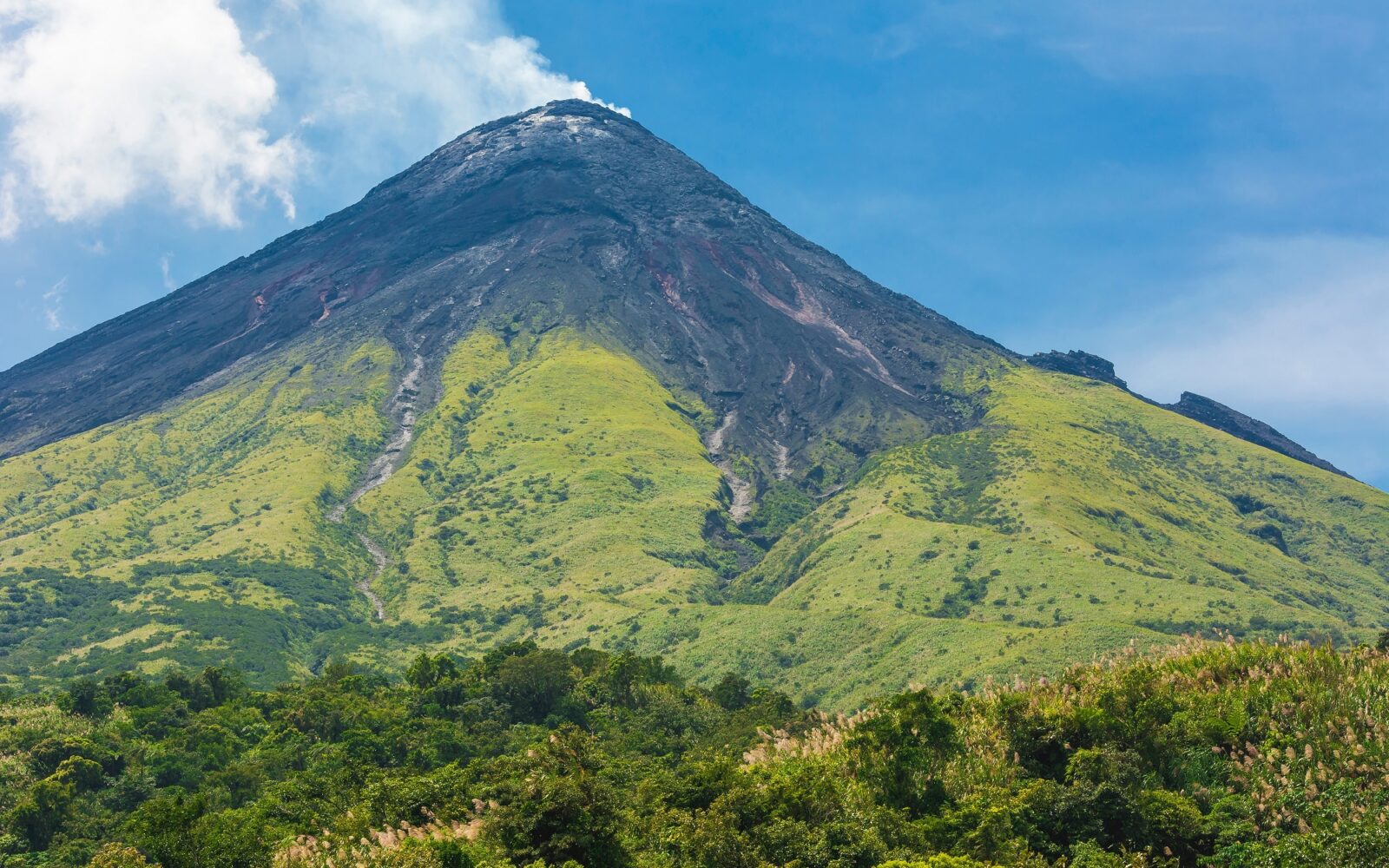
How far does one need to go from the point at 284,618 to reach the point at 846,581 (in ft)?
233

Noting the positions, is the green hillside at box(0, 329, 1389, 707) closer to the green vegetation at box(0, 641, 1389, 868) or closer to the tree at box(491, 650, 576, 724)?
the tree at box(491, 650, 576, 724)

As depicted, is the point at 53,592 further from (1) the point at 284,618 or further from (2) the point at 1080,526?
(2) the point at 1080,526

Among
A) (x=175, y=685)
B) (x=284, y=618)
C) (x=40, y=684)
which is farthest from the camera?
(x=284, y=618)

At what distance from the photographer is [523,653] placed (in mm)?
81625

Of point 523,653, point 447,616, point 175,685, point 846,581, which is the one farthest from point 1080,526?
point 175,685

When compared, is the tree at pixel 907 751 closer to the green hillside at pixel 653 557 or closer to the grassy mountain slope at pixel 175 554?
the green hillside at pixel 653 557

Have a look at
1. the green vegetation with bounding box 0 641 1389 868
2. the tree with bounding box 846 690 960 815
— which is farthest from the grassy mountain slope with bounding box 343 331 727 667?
the tree with bounding box 846 690 960 815

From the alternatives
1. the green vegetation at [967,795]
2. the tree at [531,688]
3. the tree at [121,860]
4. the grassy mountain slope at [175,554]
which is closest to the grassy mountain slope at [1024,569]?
the tree at [531,688]

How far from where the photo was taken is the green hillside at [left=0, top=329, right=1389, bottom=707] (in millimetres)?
122625

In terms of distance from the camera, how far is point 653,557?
519ft

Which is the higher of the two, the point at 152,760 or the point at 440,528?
the point at 440,528

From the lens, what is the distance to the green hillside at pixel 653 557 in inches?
4828

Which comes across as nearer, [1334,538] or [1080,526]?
[1080,526]

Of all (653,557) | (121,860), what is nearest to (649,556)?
(653,557)
